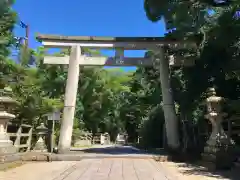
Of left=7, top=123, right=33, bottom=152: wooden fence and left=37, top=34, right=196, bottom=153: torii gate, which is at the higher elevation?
left=37, top=34, right=196, bottom=153: torii gate

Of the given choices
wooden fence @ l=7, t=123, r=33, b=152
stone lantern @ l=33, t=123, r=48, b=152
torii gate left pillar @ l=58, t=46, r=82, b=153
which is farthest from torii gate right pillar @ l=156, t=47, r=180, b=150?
wooden fence @ l=7, t=123, r=33, b=152

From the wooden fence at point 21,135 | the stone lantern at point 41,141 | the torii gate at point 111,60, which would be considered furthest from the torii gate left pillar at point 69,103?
the wooden fence at point 21,135

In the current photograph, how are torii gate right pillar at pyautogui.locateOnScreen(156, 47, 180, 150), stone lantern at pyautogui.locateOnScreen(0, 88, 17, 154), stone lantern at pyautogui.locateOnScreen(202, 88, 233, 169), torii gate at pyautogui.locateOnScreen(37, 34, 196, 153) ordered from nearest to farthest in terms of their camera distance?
stone lantern at pyautogui.locateOnScreen(202, 88, 233, 169) → stone lantern at pyautogui.locateOnScreen(0, 88, 17, 154) → torii gate right pillar at pyautogui.locateOnScreen(156, 47, 180, 150) → torii gate at pyautogui.locateOnScreen(37, 34, 196, 153)

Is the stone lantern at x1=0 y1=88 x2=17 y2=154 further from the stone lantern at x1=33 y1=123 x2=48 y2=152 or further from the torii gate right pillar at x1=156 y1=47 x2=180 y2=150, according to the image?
the torii gate right pillar at x1=156 y1=47 x2=180 y2=150

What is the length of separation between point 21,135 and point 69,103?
215cm

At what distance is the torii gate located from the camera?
10797 millimetres

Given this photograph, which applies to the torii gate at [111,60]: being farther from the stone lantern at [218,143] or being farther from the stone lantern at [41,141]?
the stone lantern at [218,143]

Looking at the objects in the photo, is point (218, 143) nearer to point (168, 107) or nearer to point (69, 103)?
point (168, 107)

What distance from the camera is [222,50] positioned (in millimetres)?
9258

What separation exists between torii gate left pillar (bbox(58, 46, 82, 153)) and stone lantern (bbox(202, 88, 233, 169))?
517cm

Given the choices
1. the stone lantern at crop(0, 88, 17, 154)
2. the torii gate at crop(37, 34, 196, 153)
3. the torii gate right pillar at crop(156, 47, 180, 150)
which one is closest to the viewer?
the stone lantern at crop(0, 88, 17, 154)

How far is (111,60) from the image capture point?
38.6 feet

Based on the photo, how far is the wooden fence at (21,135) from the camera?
32.2ft

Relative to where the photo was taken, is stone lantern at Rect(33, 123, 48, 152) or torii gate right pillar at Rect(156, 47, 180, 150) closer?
torii gate right pillar at Rect(156, 47, 180, 150)
